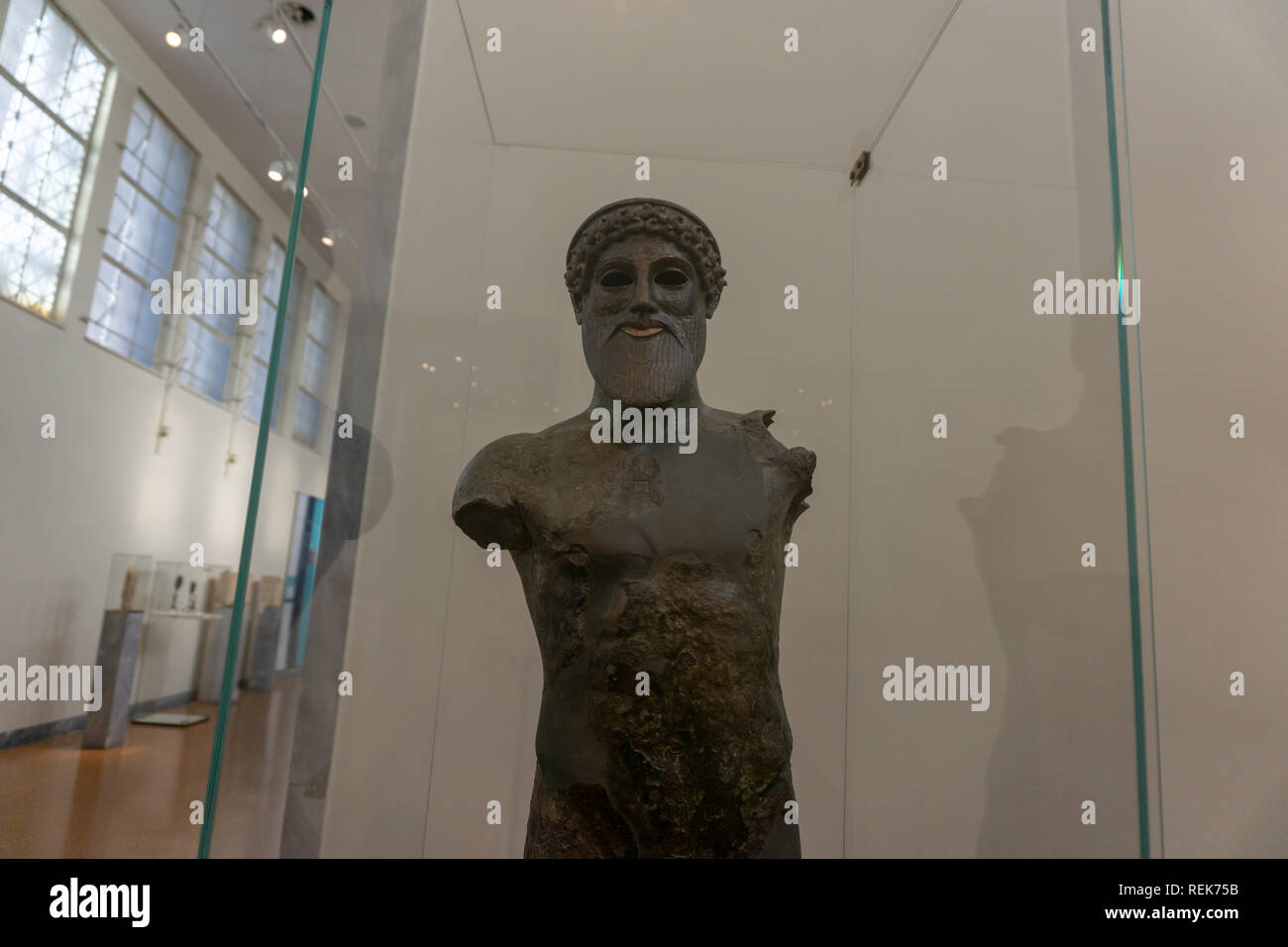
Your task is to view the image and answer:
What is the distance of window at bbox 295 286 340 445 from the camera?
7.64ft

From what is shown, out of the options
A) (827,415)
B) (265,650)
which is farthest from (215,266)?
(827,415)

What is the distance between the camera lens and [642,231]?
2123mm

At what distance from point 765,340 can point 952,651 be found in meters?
1.11

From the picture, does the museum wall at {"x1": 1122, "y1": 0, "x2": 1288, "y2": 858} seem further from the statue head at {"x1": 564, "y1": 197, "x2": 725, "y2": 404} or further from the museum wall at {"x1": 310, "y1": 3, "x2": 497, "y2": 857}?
the museum wall at {"x1": 310, "y1": 3, "x2": 497, "y2": 857}

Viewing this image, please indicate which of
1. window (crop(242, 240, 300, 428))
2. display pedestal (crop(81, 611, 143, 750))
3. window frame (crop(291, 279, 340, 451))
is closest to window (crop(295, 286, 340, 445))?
window frame (crop(291, 279, 340, 451))

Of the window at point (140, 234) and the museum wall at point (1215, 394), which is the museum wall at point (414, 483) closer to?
the museum wall at point (1215, 394)

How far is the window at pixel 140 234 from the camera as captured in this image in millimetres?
6629

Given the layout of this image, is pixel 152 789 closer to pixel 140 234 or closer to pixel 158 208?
pixel 140 234

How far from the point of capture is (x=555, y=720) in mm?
1934

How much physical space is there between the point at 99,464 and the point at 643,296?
5958mm

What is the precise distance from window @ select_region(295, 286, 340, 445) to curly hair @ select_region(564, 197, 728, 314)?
75cm

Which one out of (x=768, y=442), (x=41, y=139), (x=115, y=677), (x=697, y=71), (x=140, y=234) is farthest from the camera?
(x=140, y=234)

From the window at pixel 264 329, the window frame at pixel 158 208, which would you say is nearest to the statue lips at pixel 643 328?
the window at pixel 264 329
